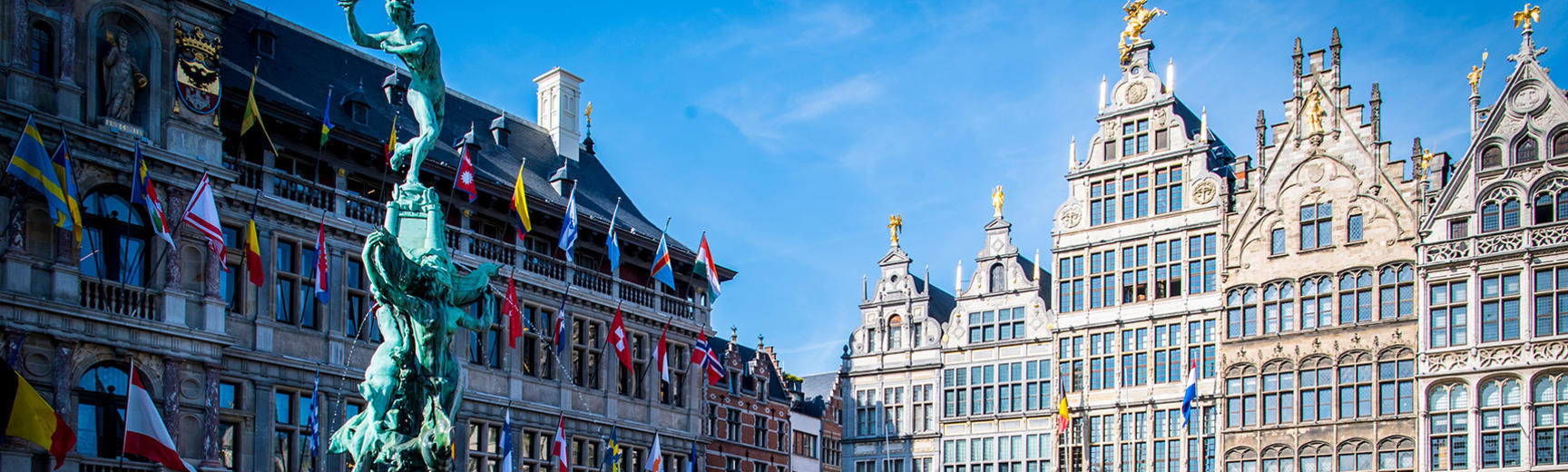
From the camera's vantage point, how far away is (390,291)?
37.8ft

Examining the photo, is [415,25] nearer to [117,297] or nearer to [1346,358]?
[117,297]

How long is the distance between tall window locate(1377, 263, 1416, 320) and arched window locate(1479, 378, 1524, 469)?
2530 millimetres

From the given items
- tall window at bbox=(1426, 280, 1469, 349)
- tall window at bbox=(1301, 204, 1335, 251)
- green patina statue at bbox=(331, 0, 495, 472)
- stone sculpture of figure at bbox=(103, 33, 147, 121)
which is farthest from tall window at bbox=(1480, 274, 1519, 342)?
green patina statue at bbox=(331, 0, 495, 472)

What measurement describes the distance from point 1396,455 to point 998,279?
1183cm

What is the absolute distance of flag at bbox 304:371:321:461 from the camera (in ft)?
88.6

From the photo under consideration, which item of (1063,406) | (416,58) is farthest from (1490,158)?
(416,58)

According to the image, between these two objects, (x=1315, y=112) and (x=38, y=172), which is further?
(x=1315, y=112)

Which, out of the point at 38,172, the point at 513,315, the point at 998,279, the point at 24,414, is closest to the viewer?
the point at 24,414

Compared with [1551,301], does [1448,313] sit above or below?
below

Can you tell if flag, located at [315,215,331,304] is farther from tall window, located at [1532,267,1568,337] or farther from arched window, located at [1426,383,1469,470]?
tall window, located at [1532,267,1568,337]

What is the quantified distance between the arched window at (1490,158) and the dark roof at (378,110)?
59.0ft

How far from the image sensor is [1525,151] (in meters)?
35.8

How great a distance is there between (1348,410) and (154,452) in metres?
26.0

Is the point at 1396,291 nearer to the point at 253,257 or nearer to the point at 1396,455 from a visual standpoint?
the point at 1396,455
